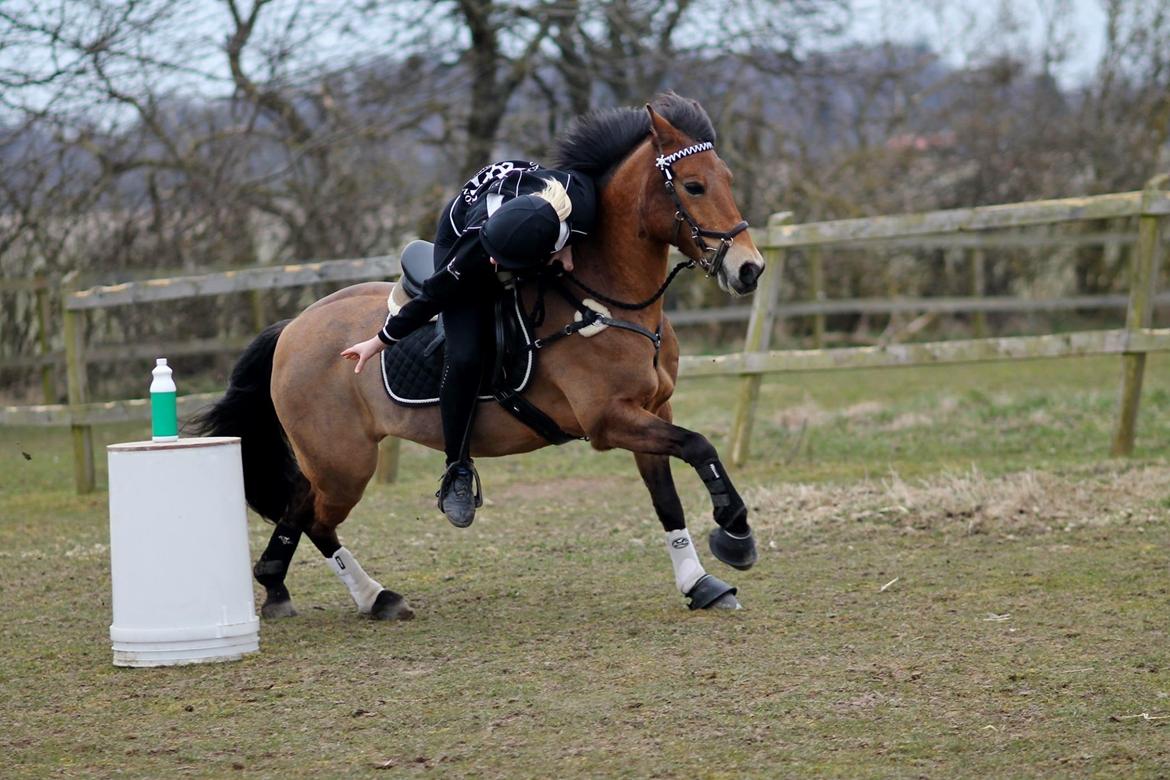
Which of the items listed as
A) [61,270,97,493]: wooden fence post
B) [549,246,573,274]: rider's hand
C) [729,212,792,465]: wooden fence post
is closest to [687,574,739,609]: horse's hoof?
[549,246,573,274]: rider's hand

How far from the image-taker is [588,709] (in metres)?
3.95

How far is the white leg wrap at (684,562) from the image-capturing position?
5.31 meters

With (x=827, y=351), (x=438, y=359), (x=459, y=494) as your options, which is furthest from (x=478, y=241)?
(x=827, y=351)

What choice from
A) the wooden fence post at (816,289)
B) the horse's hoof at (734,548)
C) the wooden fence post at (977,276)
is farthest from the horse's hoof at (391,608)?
the wooden fence post at (977,276)

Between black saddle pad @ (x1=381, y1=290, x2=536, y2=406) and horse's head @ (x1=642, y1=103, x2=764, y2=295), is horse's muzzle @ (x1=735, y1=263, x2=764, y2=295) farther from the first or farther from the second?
black saddle pad @ (x1=381, y1=290, x2=536, y2=406)

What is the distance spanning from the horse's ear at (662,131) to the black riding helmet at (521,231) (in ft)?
1.62

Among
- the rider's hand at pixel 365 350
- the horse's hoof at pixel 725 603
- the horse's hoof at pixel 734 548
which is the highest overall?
the rider's hand at pixel 365 350

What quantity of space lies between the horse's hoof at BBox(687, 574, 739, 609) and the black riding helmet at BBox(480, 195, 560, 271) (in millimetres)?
1426

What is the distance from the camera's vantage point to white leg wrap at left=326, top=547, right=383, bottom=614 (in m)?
5.64

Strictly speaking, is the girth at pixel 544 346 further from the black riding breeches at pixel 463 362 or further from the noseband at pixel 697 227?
the noseband at pixel 697 227

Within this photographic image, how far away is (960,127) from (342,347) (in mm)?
17706

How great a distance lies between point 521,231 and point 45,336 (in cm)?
1007

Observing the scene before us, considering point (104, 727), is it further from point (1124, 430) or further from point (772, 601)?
point (1124, 430)

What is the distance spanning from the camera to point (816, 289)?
17750 millimetres
